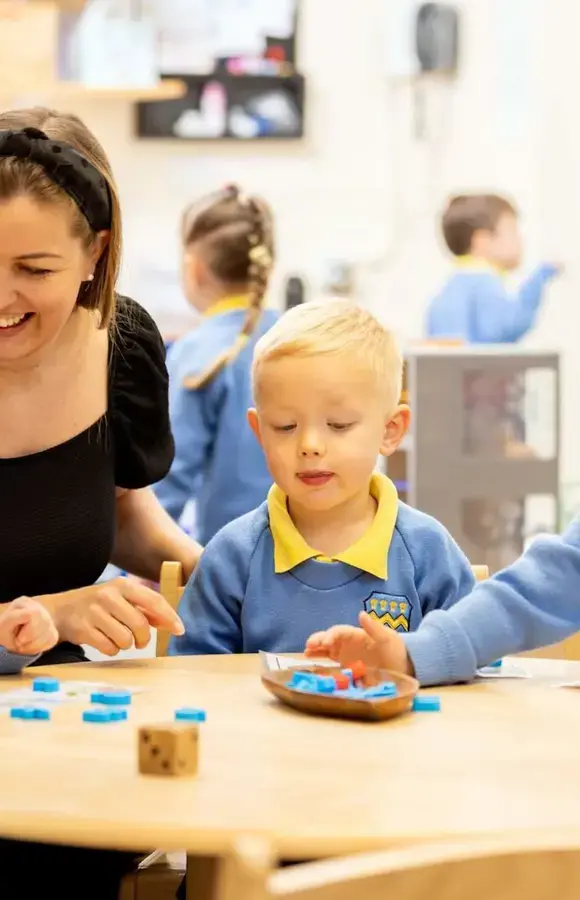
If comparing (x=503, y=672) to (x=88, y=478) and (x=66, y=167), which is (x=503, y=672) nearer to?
(x=88, y=478)

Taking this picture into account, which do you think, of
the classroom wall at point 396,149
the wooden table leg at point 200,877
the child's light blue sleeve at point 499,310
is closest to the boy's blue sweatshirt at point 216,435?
the wooden table leg at point 200,877

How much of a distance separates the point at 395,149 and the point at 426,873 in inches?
245

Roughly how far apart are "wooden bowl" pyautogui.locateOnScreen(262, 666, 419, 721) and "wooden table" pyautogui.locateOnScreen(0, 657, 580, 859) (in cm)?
1

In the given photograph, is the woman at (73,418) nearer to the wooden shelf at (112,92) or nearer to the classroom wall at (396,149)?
the wooden shelf at (112,92)

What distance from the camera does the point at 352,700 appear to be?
47.6 inches

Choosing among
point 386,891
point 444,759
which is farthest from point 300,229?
point 386,891

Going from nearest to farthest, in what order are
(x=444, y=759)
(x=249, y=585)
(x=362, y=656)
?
(x=444, y=759)
(x=362, y=656)
(x=249, y=585)

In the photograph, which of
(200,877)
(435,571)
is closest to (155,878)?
(200,877)

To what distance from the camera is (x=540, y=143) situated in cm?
678

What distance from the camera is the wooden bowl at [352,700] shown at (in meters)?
1.21

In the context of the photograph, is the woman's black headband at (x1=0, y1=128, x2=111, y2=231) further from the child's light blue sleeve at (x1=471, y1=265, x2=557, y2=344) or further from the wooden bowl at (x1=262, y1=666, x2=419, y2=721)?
the child's light blue sleeve at (x1=471, y1=265, x2=557, y2=344)

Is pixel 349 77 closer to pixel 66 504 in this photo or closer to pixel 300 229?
pixel 300 229

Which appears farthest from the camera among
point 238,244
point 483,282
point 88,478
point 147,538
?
point 483,282

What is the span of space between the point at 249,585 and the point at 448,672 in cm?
30
